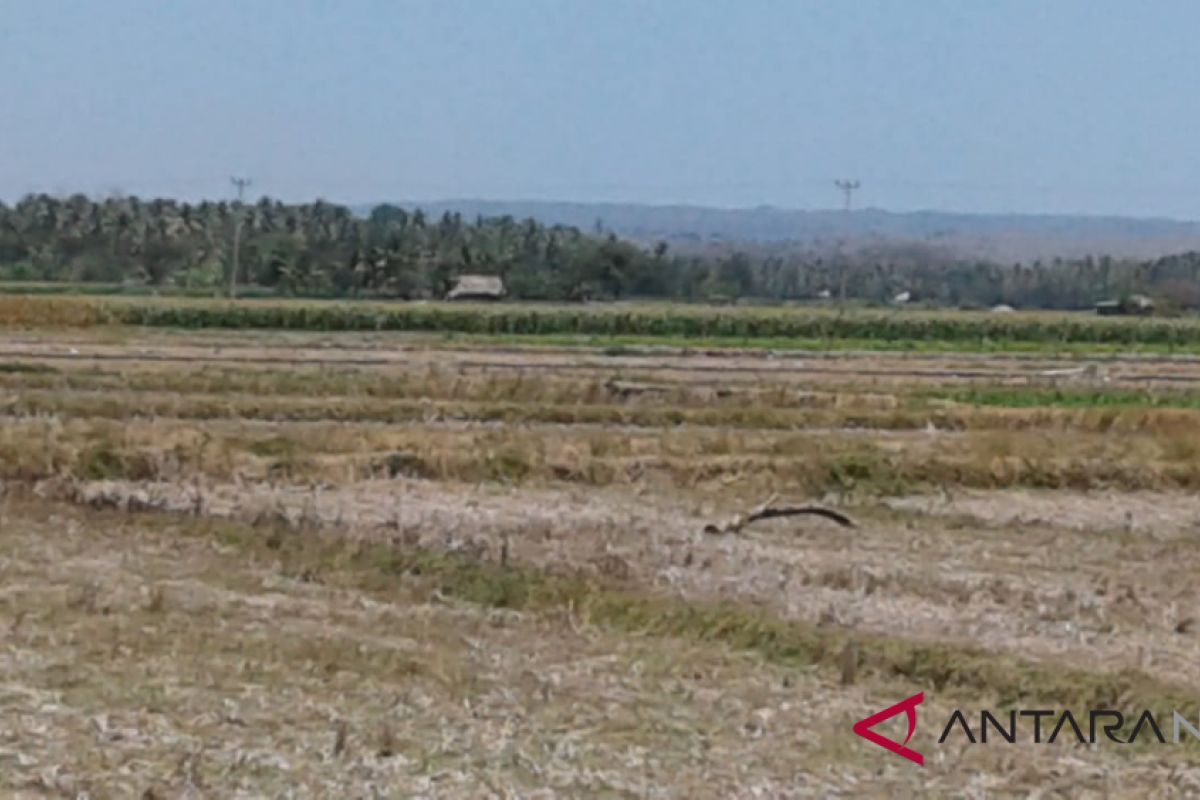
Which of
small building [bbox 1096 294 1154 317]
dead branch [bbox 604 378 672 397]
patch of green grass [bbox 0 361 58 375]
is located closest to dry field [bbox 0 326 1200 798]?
dead branch [bbox 604 378 672 397]

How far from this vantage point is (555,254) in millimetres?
88812

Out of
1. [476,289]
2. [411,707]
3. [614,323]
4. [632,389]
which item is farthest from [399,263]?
[411,707]

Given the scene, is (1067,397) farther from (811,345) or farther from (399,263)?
(399,263)

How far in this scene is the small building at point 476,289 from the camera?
74.3 metres

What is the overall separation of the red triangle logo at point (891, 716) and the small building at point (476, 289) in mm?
64695

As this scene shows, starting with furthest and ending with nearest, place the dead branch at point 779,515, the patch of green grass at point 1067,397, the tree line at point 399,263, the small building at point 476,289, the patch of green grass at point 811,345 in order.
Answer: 1. the tree line at point 399,263
2. the small building at point 476,289
3. the patch of green grass at point 811,345
4. the patch of green grass at point 1067,397
5. the dead branch at point 779,515

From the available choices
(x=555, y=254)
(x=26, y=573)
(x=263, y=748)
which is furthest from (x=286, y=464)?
(x=555, y=254)

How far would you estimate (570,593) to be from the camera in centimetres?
1258

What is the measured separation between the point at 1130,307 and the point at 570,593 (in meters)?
73.8

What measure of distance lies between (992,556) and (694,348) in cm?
3336

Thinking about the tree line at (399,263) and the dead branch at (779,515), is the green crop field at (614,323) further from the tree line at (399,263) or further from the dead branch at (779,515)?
the dead branch at (779,515)

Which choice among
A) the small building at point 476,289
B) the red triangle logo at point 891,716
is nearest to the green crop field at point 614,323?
the small building at point 476,289

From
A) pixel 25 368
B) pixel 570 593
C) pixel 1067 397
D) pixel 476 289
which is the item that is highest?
pixel 570 593

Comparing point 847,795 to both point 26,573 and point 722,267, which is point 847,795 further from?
point 722,267
